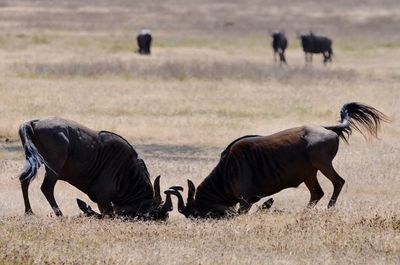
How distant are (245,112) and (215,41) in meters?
25.7

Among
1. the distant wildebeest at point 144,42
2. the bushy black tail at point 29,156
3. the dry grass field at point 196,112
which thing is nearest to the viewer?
the dry grass field at point 196,112

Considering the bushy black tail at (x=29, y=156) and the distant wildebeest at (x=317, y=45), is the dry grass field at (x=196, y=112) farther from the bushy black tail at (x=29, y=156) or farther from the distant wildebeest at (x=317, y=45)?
the distant wildebeest at (x=317, y=45)

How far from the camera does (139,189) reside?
41.1 feet

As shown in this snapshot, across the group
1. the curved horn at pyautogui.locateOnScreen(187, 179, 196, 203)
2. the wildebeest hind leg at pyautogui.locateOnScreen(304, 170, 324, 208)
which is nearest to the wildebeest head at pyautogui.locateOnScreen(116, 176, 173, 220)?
the curved horn at pyautogui.locateOnScreen(187, 179, 196, 203)

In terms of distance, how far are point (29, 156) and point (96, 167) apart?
3.18ft

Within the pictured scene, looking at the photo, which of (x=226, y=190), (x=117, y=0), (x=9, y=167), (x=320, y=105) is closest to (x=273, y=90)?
(x=320, y=105)

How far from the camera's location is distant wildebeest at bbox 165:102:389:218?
12.5m

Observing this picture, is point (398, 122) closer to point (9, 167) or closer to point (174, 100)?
point (174, 100)

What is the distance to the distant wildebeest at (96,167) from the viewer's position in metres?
12.4

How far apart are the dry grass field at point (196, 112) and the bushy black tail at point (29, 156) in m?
0.55

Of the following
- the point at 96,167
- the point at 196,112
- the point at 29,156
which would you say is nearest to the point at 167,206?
the point at 96,167

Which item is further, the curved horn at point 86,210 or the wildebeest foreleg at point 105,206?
the wildebeest foreleg at point 105,206

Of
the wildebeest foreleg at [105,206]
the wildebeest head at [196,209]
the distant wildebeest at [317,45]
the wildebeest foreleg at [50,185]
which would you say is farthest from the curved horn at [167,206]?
the distant wildebeest at [317,45]

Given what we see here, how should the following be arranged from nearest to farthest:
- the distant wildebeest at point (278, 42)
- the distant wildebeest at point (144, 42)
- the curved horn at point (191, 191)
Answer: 1. the curved horn at point (191, 191)
2. the distant wildebeest at point (144, 42)
3. the distant wildebeest at point (278, 42)
